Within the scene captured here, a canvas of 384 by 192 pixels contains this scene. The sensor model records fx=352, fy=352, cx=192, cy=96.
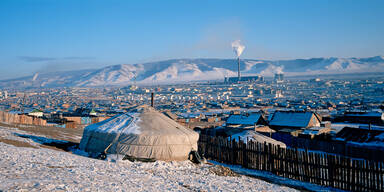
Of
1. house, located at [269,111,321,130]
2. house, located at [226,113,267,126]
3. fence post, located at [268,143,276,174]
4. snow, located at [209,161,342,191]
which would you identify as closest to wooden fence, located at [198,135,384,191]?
fence post, located at [268,143,276,174]

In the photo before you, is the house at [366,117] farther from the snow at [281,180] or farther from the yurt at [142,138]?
the yurt at [142,138]

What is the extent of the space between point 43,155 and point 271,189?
8121 millimetres

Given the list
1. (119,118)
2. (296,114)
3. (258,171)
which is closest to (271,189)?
(258,171)

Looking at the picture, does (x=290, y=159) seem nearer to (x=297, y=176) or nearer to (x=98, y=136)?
(x=297, y=176)

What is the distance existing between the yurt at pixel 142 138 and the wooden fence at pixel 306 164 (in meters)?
1.99

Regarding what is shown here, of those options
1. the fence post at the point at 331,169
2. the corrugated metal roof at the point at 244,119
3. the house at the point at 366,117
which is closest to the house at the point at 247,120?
the corrugated metal roof at the point at 244,119

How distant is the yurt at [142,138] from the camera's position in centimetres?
1574

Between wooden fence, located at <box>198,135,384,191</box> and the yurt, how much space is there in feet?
6.52

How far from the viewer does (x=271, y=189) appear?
11.6 meters

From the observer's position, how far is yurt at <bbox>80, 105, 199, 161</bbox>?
15.7 metres

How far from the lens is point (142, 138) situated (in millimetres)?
15844

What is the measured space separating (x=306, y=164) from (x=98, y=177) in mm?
7960

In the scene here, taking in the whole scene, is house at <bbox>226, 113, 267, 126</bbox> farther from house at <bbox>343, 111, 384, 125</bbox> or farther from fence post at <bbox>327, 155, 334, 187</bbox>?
fence post at <bbox>327, 155, 334, 187</bbox>

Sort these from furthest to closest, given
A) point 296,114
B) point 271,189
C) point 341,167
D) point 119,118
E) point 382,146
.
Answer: point 296,114
point 382,146
point 119,118
point 341,167
point 271,189
